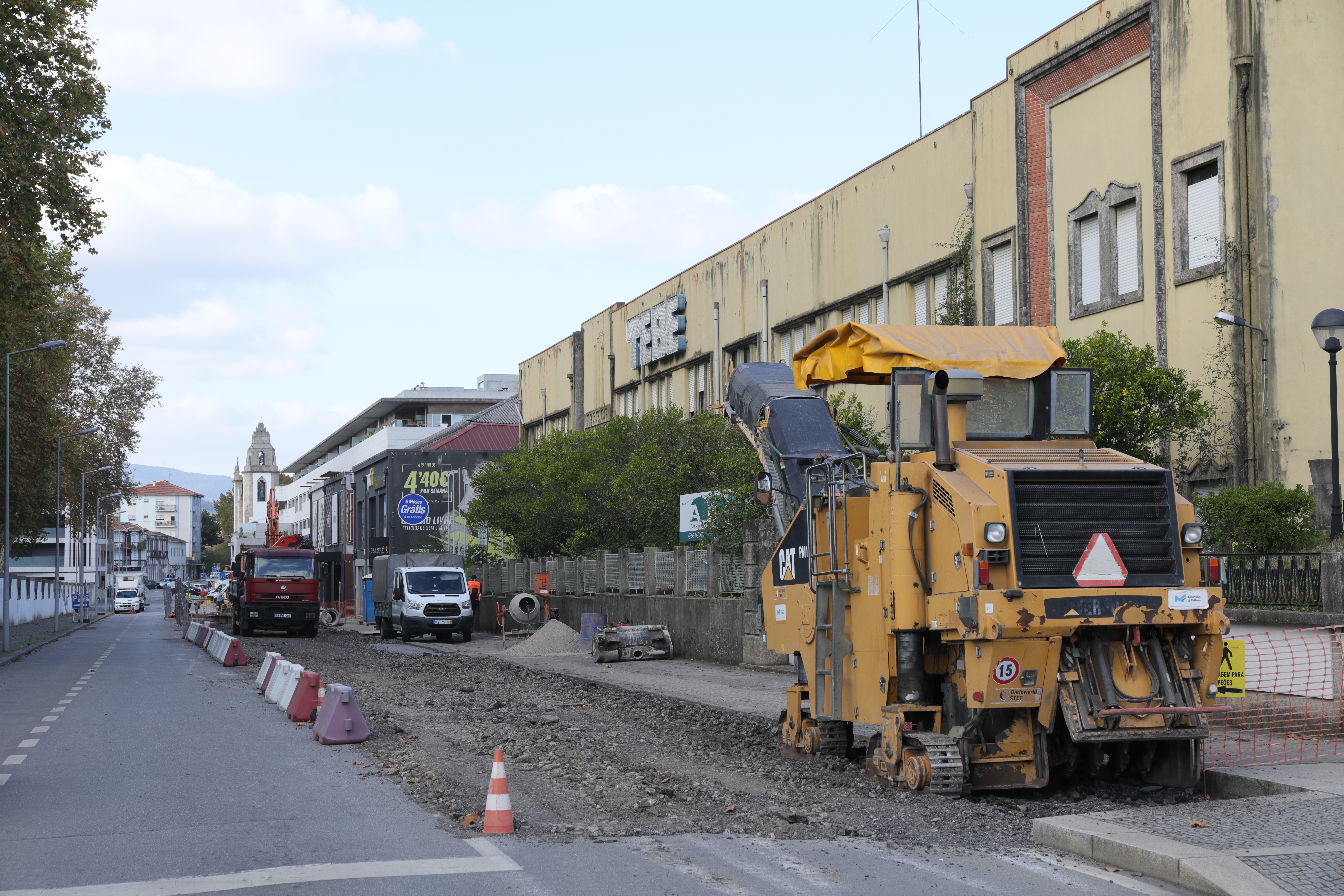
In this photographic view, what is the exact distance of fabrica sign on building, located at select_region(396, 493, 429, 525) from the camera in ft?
216

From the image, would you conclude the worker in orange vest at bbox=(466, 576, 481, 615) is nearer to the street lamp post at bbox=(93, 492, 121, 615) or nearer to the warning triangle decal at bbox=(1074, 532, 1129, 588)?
the street lamp post at bbox=(93, 492, 121, 615)

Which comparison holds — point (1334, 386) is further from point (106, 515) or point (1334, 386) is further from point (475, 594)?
point (106, 515)

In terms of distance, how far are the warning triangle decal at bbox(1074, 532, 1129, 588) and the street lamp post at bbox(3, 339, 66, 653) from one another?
31.8m

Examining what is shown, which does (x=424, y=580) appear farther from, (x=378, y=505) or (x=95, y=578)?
(x=95, y=578)

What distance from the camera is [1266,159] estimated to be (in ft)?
70.2

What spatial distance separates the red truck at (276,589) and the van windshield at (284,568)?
1cm

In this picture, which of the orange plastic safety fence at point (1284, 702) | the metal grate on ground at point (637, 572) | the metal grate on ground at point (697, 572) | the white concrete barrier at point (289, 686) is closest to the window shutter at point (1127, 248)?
the metal grate on ground at point (697, 572)

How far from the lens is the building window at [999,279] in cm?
2811

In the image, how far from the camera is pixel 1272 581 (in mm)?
14336

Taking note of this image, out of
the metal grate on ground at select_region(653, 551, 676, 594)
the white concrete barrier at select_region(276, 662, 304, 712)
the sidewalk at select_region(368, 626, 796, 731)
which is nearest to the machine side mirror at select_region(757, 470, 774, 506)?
the sidewalk at select_region(368, 626, 796, 731)

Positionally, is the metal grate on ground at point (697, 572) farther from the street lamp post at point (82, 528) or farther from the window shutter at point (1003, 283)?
the street lamp post at point (82, 528)

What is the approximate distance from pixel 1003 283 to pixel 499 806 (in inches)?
869

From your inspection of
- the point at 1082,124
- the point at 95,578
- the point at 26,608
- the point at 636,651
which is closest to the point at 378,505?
the point at 26,608

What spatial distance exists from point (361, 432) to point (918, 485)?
108810mm
